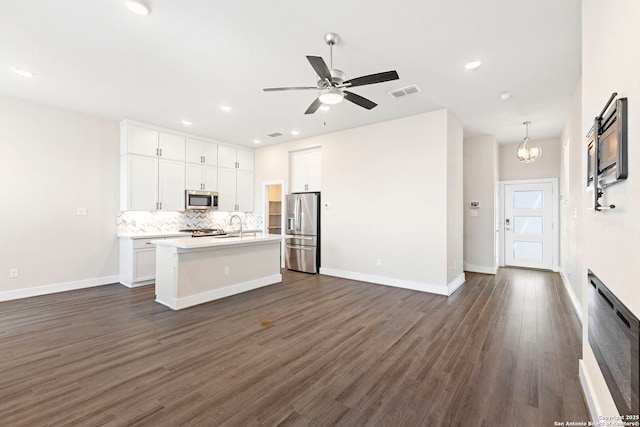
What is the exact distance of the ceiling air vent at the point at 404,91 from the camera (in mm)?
3777

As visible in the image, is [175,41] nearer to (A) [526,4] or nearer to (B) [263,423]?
(A) [526,4]

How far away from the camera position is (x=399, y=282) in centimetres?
497

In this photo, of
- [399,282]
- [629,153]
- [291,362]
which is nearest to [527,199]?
[399,282]

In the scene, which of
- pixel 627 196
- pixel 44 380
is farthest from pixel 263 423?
pixel 627 196

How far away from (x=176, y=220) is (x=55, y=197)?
2.01 metres

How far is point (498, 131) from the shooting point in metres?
5.84

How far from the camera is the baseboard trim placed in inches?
67.5

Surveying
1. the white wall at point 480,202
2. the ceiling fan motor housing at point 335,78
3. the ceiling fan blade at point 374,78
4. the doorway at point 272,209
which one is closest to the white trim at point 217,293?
the doorway at point 272,209

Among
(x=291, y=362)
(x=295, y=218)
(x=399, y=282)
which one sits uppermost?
(x=295, y=218)

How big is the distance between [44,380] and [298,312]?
2.42m

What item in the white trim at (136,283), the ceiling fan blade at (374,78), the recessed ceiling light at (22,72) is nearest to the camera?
the ceiling fan blade at (374,78)

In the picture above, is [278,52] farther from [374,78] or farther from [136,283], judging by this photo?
[136,283]

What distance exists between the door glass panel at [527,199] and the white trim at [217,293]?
613 centimetres
